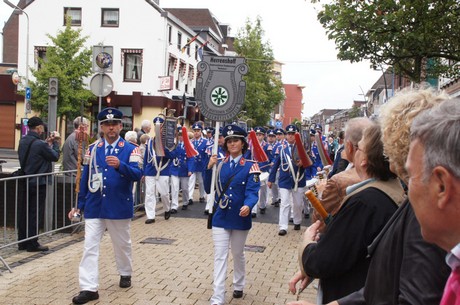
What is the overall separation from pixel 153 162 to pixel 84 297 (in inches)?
243

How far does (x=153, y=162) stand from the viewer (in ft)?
38.9

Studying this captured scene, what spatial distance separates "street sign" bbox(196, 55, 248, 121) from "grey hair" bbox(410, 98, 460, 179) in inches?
247

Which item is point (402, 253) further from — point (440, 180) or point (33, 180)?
point (33, 180)

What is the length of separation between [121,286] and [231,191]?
5.94ft

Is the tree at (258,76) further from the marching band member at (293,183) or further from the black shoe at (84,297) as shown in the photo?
the black shoe at (84,297)

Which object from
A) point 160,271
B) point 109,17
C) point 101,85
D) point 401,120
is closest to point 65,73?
point 109,17

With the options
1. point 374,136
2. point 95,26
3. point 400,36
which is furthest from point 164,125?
point 95,26

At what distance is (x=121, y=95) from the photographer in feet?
116

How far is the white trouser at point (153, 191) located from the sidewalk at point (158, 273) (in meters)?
1.27

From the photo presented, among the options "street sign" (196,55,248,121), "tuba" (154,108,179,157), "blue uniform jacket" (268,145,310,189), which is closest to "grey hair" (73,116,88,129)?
"tuba" (154,108,179,157)

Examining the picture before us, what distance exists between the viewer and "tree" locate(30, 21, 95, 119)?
106 feet

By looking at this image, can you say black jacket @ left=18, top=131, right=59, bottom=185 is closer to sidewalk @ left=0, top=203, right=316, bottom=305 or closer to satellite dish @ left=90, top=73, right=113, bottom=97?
sidewalk @ left=0, top=203, right=316, bottom=305

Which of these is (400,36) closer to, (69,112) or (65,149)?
(65,149)

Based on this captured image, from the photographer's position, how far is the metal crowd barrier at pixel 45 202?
816cm
